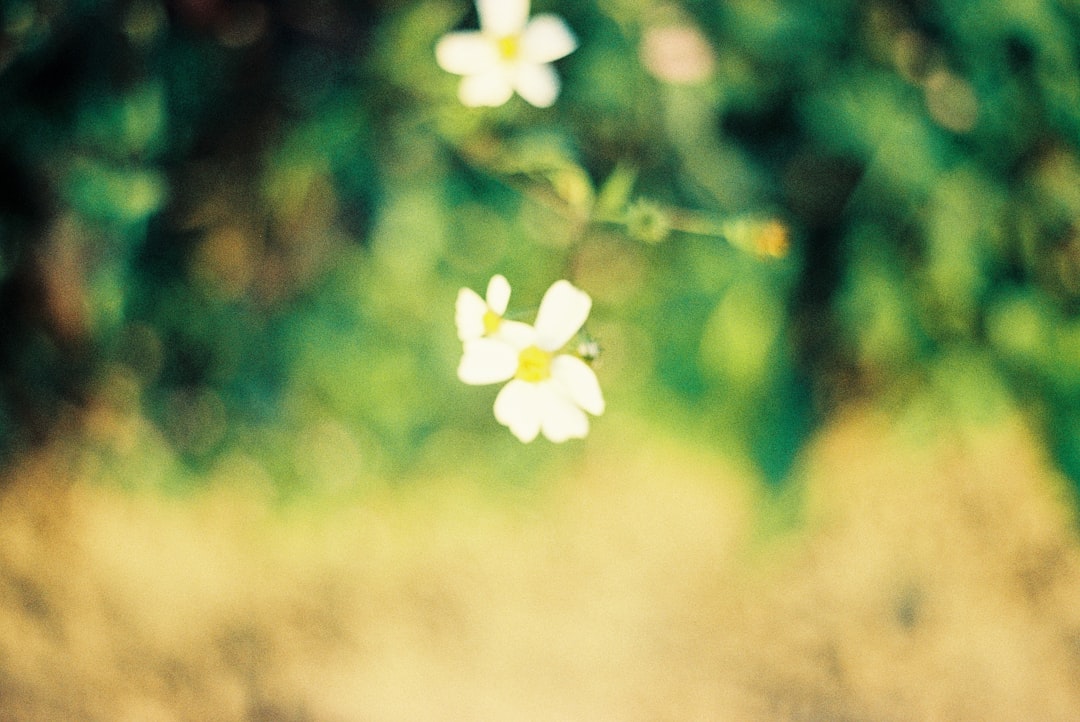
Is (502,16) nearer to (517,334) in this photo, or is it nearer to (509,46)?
(509,46)

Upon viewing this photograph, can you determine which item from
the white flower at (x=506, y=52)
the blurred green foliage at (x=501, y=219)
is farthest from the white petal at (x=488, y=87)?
the blurred green foliage at (x=501, y=219)

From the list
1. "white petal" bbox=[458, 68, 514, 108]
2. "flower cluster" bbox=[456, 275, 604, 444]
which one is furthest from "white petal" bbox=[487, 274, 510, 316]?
"white petal" bbox=[458, 68, 514, 108]

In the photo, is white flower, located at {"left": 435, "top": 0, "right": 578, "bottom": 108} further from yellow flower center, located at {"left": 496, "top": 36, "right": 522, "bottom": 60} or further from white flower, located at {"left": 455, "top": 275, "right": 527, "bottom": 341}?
white flower, located at {"left": 455, "top": 275, "right": 527, "bottom": 341}

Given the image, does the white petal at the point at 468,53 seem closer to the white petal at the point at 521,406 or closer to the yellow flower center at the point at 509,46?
the yellow flower center at the point at 509,46

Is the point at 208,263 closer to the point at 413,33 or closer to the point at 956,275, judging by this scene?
the point at 413,33

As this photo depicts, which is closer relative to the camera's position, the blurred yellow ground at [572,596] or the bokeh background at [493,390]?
the bokeh background at [493,390]

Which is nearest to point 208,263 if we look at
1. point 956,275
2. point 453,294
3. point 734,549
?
point 453,294

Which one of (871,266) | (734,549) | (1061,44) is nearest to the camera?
(1061,44)

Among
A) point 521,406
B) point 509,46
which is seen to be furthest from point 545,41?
point 521,406
